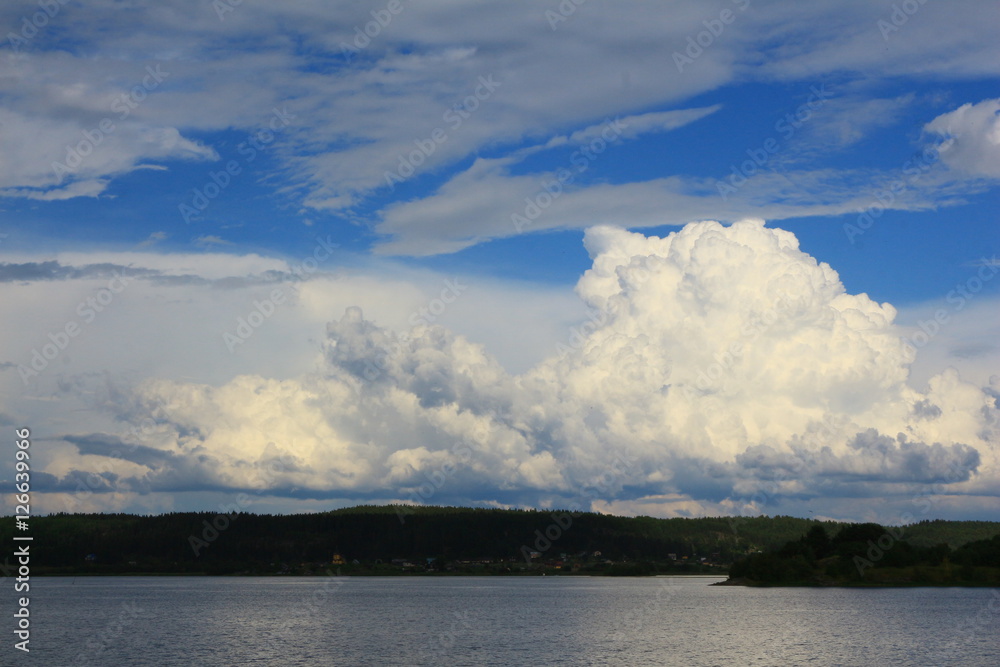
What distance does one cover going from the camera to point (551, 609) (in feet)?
594

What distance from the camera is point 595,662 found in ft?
306

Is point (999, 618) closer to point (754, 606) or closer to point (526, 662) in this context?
point (754, 606)

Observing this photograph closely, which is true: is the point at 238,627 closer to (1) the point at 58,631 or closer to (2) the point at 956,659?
(1) the point at 58,631

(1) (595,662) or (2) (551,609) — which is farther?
(2) (551,609)

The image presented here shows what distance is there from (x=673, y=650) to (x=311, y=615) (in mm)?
80212

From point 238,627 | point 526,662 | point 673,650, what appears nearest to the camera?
point 526,662

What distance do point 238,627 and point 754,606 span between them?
10388cm

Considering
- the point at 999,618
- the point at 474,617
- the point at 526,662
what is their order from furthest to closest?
the point at 474,617
the point at 999,618
the point at 526,662

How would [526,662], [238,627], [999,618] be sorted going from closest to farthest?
1. [526,662]
2. [238,627]
3. [999,618]

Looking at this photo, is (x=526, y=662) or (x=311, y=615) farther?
(x=311, y=615)

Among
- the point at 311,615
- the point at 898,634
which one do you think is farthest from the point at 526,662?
the point at 311,615

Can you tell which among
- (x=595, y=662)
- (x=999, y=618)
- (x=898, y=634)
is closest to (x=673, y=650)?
(x=595, y=662)

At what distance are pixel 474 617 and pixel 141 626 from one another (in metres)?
54.0

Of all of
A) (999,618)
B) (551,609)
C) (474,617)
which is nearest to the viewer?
(999,618)
